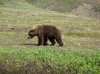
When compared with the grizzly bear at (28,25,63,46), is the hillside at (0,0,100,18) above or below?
below

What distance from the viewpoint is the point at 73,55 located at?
2131 cm

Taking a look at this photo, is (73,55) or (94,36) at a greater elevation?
(73,55)

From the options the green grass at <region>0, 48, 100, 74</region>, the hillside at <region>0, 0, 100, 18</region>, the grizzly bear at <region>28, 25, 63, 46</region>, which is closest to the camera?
the green grass at <region>0, 48, 100, 74</region>

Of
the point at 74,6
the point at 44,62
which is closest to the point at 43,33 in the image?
the point at 44,62

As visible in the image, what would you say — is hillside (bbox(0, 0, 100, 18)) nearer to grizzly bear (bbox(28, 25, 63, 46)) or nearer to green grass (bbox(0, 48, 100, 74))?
grizzly bear (bbox(28, 25, 63, 46))

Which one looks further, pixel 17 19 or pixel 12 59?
pixel 17 19

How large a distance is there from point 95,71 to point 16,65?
3530mm

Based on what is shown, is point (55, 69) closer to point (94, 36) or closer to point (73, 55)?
point (73, 55)

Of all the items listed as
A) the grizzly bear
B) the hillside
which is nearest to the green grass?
the grizzly bear

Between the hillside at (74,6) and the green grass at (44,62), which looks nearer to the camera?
the green grass at (44,62)

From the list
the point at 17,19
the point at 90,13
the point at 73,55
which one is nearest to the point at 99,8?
the point at 90,13

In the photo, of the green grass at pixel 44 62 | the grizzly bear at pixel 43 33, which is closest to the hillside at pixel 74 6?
the grizzly bear at pixel 43 33

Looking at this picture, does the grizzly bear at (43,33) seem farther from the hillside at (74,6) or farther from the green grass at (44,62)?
the hillside at (74,6)

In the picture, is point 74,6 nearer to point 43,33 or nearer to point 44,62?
point 43,33
